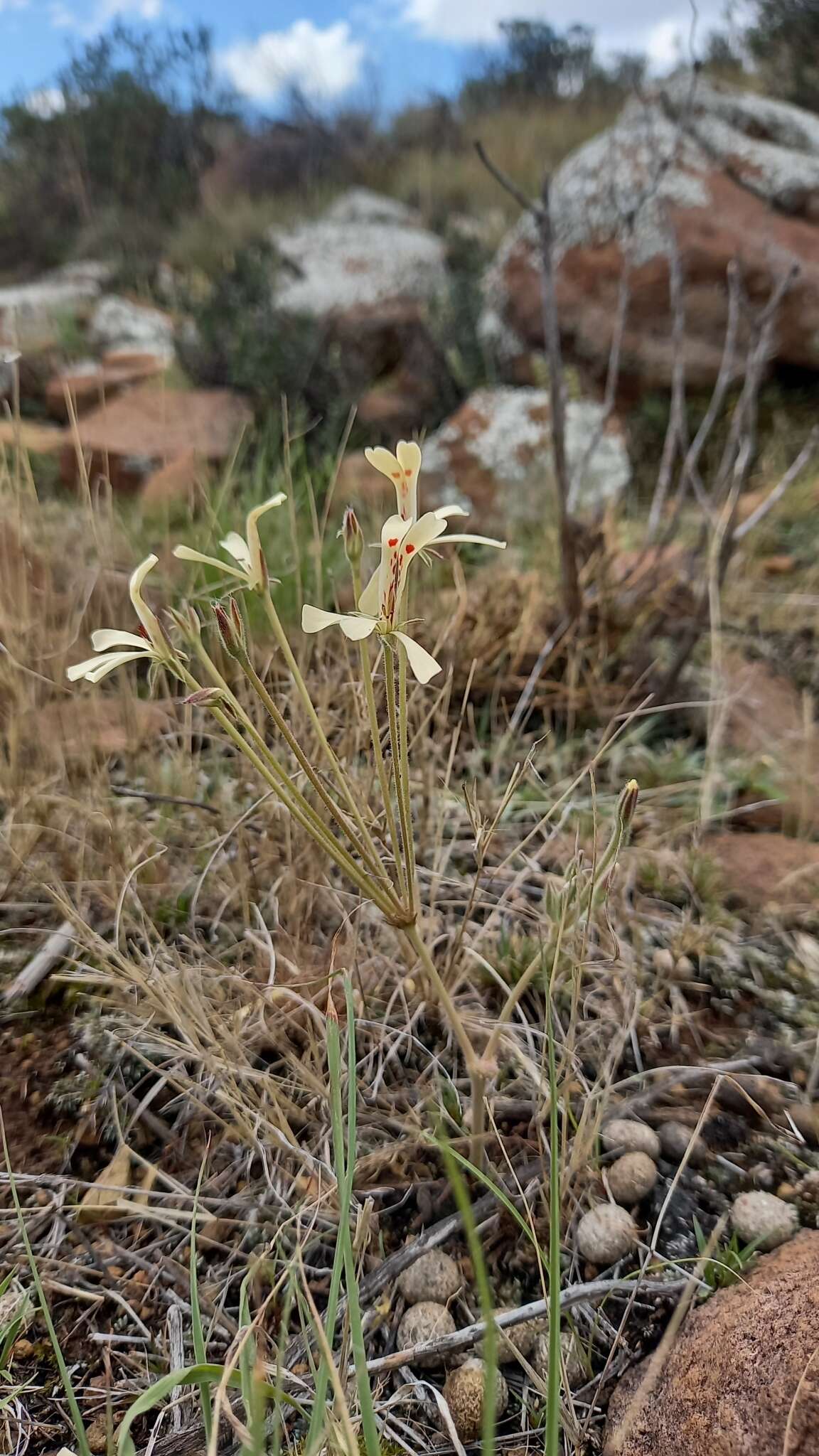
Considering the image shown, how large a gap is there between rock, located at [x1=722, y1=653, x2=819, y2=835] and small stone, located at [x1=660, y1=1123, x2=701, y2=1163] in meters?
0.82

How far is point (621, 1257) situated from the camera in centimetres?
103

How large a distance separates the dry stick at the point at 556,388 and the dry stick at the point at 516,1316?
140 centimetres

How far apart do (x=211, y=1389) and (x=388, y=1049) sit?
436mm

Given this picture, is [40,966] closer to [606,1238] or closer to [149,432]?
[606,1238]

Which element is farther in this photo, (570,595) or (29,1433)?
(570,595)

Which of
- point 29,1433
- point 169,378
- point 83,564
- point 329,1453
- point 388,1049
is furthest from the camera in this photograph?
point 169,378

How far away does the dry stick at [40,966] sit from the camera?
135 cm

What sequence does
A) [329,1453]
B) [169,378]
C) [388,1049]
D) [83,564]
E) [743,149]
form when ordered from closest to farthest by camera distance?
1. [329,1453]
2. [388,1049]
3. [83,564]
4. [743,149]
5. [169,378]

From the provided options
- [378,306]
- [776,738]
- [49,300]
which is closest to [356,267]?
[378,306]

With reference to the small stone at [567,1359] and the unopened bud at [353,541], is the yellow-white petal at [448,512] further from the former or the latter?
the small stone at [567,1359]

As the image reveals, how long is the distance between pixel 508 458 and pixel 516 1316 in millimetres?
3339

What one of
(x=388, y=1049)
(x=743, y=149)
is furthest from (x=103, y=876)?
(x=743, y=149)

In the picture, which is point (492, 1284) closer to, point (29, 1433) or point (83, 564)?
point (29, 1433)

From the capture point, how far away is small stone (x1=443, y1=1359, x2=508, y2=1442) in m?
0.88
